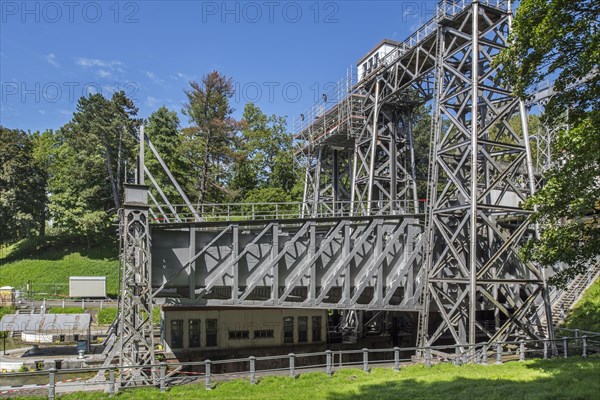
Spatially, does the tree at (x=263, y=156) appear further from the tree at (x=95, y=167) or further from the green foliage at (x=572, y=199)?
the green foliage at (x=572, y=199)

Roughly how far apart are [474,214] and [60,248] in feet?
174

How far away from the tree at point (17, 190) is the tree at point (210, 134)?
21.7m

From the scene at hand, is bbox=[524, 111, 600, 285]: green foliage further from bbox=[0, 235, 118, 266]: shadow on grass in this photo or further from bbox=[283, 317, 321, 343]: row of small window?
bbox=[0, 235, 118, 266]: shadow on grass

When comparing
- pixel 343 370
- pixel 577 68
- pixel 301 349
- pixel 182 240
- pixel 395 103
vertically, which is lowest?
pixel 301 349

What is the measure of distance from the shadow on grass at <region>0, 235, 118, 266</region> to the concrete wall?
31110 millimetres

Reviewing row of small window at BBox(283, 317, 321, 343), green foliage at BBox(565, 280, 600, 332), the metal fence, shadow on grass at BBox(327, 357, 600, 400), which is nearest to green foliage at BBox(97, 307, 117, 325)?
the metal fence

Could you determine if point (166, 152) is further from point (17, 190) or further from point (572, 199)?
point (572, 199)

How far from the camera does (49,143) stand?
7375 cm

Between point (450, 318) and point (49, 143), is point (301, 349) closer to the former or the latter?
point (450, 318)

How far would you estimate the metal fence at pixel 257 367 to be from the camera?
14.4m

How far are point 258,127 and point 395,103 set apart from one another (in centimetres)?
3376

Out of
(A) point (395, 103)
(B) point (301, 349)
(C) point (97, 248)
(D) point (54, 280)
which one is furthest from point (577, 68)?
(C) point (97, 248)

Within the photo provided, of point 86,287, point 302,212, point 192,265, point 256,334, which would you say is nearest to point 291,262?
point 192,265

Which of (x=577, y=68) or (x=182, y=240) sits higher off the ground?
(x=577, y=68)
